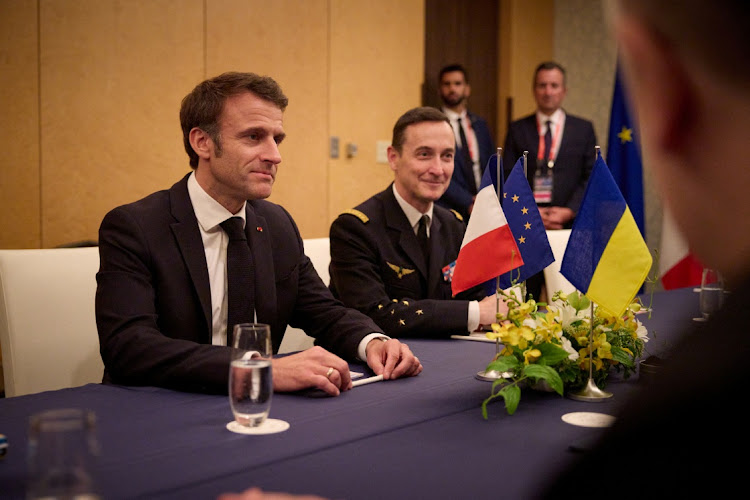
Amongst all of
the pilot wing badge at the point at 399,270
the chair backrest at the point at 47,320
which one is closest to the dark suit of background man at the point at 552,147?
the pilot wing badge at the point at 399,270

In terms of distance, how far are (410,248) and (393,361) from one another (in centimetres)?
108

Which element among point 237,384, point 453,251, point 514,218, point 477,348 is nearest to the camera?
point 237,384

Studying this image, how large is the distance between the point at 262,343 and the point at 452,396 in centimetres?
46

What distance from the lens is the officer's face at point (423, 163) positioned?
297 centimetres

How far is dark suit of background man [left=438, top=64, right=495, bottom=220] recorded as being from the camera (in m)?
5.23

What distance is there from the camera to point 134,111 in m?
4.45

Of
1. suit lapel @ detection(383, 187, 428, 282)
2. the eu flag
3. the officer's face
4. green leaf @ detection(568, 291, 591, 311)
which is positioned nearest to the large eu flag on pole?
the officer's face

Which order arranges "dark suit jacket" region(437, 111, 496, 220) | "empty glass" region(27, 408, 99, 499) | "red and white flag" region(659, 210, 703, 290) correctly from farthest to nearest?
"dark suit jacket" region(437, 111, 496, 220), "red and white flag" region(659, 210, 703, 290), "empty glass" region(27, 408, 99, 499)

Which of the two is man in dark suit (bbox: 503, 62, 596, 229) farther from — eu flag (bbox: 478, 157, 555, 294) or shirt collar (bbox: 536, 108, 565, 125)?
eu flag (bbox: 478, 157, 555, 294)

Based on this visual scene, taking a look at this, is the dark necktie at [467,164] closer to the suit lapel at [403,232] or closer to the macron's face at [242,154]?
the suit lapel at [403,232]

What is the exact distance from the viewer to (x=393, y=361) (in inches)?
69.5

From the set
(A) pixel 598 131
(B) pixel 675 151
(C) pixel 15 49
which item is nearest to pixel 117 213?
(B) pixel 675 151

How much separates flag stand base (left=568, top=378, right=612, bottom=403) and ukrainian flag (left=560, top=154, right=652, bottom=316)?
165 millimetres

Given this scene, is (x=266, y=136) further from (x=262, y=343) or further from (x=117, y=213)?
(x=262, y=343)
